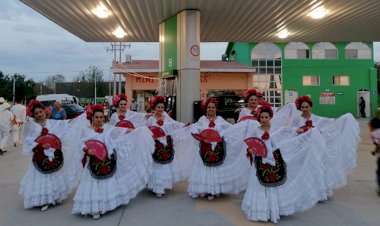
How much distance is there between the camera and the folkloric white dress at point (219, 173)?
541 cm

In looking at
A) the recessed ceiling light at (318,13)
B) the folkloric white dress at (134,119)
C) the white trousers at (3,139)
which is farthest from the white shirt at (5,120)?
the recessed ceiling light at (318,13)

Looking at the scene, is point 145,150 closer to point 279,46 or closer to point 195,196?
point 195,196

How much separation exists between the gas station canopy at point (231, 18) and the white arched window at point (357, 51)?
18.0 metres

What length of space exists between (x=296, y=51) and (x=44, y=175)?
2830 cm

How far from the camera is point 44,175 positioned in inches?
203

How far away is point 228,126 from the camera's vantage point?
18.4ft

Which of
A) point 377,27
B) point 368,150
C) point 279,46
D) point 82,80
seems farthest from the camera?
point 82,80

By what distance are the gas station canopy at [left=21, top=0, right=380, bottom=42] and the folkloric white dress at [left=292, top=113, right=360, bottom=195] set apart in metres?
4.26

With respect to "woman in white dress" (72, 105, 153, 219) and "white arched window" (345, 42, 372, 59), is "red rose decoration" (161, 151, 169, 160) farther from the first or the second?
"white arched window" (345, 42, 372, 59)

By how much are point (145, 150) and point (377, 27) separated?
33.2 feet

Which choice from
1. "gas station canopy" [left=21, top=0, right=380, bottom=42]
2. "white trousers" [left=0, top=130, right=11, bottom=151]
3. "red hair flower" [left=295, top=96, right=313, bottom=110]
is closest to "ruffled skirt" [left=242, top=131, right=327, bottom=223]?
"red hair flower" [left=295, top=96, right=313, bottom=110]

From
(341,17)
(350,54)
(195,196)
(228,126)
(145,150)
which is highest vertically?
(350,54)

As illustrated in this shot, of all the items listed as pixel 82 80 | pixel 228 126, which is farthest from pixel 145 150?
pixel 82 80

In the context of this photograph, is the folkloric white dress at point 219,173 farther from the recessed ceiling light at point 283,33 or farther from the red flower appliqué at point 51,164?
the recessed ceiling light at point 283,33
